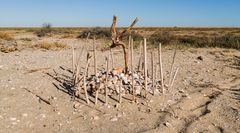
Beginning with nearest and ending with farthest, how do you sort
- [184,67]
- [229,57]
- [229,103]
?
[229,103] → [184,67] → [229,57]

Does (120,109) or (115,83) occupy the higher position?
(115,83)

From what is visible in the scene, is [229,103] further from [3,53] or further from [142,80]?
[3,53]

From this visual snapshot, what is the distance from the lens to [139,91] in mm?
6207

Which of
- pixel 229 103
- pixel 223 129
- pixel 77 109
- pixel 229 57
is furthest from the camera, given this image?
pixel 229 57

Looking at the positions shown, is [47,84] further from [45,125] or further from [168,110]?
[168,110]

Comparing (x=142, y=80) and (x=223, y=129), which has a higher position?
(x=142, y=80)

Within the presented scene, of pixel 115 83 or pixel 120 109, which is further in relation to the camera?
pixel 115 83

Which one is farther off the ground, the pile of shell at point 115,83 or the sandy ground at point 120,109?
the pile of shell at point 115,83

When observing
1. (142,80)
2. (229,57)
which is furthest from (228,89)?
(229,57)

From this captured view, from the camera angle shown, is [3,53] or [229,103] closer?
[229,103]

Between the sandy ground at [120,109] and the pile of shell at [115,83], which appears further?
the pile of shell at [115,83]

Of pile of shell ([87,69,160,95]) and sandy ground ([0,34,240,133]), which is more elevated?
pile of shell ([87,69,160,95])

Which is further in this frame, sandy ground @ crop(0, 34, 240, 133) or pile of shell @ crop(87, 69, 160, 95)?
pile of shell @ crop(87, 69, 160, 95)

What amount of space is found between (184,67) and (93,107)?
14.0ft
